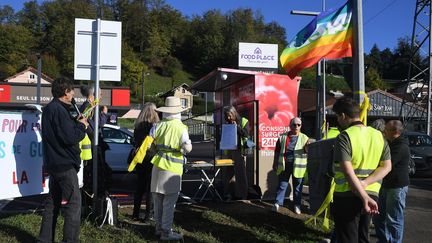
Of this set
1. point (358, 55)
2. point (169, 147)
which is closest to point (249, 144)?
point (169, 147)

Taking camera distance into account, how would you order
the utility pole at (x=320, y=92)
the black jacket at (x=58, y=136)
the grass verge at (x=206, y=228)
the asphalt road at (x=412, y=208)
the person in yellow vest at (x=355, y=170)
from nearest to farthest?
1. the person in yellow vest at (x=355, y=170)
2. the black jacket at (x=58, y=136)
3. the grass verge at (x=206, y=228)
4. the asphalt road at (x=412, y=208)
5. the utility pole at (x=320, y=92)

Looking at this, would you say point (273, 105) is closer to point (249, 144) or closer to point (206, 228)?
point (249, 144)

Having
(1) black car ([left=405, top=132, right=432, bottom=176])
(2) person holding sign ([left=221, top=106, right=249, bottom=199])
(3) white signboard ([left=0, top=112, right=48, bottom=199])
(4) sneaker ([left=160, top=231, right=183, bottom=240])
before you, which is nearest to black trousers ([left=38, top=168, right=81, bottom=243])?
(3) white signboard ([left=0, top=112, right=48, bottom=199])

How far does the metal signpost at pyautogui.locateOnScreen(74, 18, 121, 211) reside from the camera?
7.11 meters

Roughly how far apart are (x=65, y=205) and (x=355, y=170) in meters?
3.29

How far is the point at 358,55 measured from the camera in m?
A: 6.36

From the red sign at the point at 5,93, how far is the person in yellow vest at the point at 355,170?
40724 millimetres

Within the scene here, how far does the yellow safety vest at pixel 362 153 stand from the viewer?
4.36 metres

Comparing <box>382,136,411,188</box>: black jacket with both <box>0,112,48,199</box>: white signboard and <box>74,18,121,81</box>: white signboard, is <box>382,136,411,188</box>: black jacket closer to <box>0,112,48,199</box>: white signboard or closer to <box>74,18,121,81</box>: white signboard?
<box>74,18,121,81</box>: white signboard

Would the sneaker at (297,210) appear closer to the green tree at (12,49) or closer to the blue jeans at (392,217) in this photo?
the blue jeans at (392,217)

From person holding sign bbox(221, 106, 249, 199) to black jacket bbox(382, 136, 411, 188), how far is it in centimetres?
357

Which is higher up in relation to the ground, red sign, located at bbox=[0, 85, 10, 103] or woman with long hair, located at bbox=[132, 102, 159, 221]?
red sign, located at bbox=[0, 85, 10, 103]

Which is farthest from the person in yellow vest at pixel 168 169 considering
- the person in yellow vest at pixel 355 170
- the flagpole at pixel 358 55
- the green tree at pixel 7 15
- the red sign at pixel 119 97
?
the green tree at pixel 7 15

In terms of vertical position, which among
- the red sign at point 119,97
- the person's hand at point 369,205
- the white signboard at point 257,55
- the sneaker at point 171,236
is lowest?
the sneaker at point 171,236
